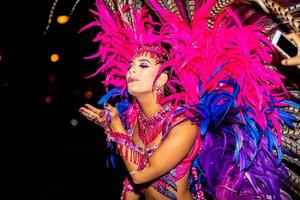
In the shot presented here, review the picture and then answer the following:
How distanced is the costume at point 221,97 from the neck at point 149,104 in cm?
5

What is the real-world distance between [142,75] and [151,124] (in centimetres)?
32

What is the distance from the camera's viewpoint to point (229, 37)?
2.09 meters

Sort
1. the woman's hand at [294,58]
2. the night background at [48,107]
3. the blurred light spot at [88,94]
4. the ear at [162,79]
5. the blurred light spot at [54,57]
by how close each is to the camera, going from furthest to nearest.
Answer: the blurred light spot at [88,94]
the blurred light spot at [54,57]
the night background at [48,107]
the ear at [162,79]
the woman's hand at [294,58]

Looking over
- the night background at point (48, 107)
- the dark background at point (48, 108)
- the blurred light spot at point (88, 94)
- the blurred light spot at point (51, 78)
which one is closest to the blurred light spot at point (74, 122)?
the night background at point (48, 107)

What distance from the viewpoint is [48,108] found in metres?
11.4

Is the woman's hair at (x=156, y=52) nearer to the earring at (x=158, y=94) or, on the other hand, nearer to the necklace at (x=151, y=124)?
the earring at (x=158, y=94)

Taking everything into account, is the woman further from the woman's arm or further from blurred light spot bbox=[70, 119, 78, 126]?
blurred light spot bbox=[70, 119, 78, 126]

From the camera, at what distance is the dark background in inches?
222

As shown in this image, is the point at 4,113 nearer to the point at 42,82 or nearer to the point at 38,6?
the point at 42,82

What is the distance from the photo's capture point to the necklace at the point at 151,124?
217cm

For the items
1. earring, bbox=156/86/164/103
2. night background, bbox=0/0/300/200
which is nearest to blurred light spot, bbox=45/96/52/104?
night background, bbox=0/0/300/200

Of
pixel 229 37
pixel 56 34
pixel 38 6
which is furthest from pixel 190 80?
pixel 56 34

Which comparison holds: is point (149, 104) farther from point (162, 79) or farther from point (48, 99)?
point (48, 99)

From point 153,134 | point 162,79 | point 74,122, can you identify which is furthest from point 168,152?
point 74,122
